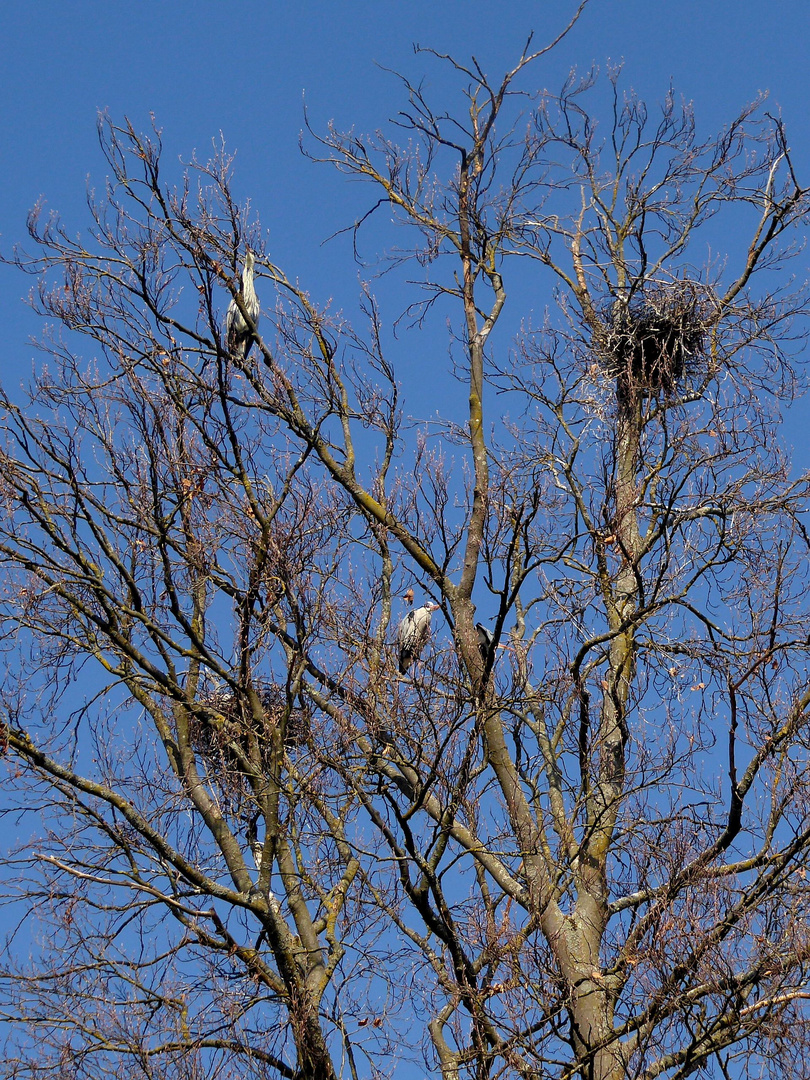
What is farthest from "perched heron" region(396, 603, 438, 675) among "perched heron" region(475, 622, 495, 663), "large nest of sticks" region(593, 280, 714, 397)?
"large nest of sticks" region(593, 280, 714, 397)

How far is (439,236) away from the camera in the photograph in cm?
981

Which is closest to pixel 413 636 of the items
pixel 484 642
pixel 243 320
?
pixel 484 642

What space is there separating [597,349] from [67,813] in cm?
577

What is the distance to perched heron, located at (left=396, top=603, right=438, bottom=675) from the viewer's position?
7.96 m

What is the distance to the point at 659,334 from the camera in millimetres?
10625

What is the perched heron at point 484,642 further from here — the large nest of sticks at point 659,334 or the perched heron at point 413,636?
the large nest of sticks at point 659,334

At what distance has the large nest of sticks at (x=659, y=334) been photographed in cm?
1031

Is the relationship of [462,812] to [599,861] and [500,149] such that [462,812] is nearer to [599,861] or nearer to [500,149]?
[599,861]

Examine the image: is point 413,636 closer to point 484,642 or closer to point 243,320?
point 484,642

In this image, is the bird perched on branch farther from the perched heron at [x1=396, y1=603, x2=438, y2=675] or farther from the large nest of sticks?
the large nest of sticks

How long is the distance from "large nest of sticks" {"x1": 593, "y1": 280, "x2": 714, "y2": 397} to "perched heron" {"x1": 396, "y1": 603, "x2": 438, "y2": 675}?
2.51 metres

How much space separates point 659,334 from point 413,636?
11.6 feet

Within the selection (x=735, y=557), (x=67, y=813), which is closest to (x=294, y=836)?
(x=67, y=813)

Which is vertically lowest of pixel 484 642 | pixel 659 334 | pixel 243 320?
pixel 484 642
